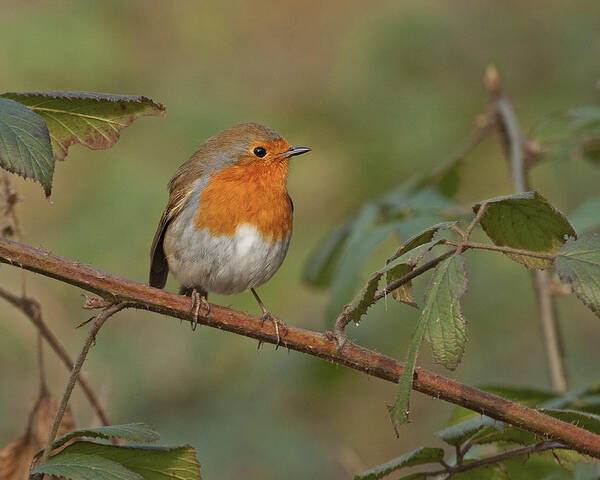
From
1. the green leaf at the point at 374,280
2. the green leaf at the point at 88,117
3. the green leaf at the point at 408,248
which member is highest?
the green leaf at the point at 88,117

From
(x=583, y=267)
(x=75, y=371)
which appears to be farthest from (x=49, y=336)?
(x=583, y=267)

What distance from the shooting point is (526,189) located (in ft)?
8.52

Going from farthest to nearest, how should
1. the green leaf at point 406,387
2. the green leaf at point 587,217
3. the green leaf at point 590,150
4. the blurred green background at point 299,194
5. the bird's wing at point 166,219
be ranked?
the blurred green background at point 299,194 → the bird's wing at point 166,219 → the green leaf at point 590,150 → the green leaf at point 587,217 → the green leaf at point 406,387

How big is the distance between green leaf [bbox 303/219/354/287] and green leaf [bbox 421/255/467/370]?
4.42ft

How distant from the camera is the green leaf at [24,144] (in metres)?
1.33

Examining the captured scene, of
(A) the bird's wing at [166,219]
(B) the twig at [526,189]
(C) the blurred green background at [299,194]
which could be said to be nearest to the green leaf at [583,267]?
(B) the twig at [526,189]

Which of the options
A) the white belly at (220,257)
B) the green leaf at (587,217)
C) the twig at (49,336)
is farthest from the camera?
the white belly at (220,257)

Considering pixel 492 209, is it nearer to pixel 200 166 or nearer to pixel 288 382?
pixel 200 166

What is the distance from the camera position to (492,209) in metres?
1.51

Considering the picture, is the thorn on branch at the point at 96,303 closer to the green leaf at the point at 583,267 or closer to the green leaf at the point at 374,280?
the green leaf at the point at 374,280

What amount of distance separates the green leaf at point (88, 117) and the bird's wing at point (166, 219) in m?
1.38

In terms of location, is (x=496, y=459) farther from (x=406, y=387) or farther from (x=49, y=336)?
(x=49, y=336)

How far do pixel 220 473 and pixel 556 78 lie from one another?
2616 mm

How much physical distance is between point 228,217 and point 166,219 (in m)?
0.28
